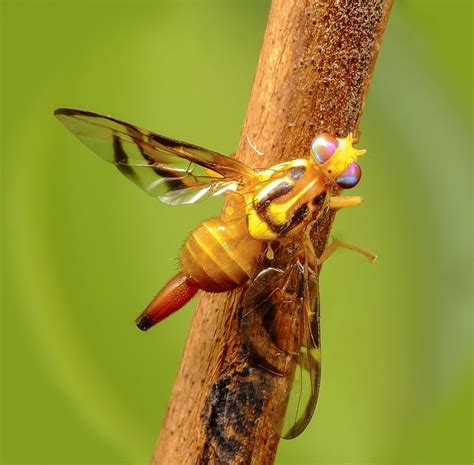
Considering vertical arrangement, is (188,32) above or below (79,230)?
above

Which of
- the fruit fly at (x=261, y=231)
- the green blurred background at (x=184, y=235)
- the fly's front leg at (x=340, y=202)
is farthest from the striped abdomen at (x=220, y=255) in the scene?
the green blurred background at (x=184, y=235)

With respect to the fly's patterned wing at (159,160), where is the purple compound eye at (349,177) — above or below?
above

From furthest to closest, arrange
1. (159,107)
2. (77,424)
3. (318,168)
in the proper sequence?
(159,107) < (77,424) < (318,168)

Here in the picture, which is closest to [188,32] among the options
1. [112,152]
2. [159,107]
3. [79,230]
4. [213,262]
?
[159,107]

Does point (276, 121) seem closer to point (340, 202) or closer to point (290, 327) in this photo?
point (340, 202)

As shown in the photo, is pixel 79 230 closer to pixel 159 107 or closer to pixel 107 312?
pixel 107 312

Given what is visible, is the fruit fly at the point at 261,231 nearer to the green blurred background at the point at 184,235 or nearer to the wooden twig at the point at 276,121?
the wooden twig at the point at 276,121

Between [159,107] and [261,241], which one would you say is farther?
[159,107]
